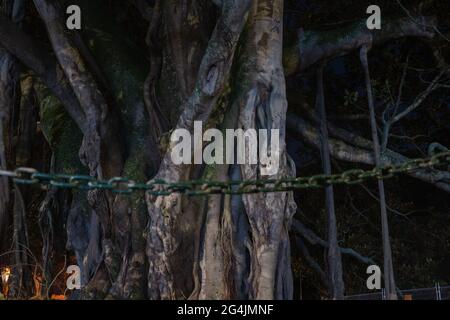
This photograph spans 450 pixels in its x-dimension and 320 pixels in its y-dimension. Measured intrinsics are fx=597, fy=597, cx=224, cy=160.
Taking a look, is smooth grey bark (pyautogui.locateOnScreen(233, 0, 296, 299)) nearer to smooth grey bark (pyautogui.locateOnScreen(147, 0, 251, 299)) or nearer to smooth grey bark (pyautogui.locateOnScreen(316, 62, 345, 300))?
smooth grey bark (pyautogui.locateOnScreen(147, 0, 251, 299))

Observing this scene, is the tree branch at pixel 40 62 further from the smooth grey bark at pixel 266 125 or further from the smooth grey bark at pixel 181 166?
the smooth grey bark at pixel 266 125

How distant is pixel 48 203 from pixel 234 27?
114 inches

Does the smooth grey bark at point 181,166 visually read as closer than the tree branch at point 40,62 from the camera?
Yes

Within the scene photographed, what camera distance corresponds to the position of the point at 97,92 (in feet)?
16.6

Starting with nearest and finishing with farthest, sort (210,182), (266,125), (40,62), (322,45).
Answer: (210,182)
(266,125)
(40,62)
(322,45)

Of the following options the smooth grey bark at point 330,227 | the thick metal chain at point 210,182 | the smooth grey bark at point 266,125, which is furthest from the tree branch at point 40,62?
the thick metal chain at point 210,182

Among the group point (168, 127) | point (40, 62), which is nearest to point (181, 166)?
point (168, 127)

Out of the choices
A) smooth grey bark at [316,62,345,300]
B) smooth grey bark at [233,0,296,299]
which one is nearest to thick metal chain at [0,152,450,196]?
smooth grey bark at [233,0,296,299]

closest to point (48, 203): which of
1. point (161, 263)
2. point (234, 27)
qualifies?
point (161, 263)

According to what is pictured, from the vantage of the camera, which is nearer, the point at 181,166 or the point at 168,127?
the point at 181,166

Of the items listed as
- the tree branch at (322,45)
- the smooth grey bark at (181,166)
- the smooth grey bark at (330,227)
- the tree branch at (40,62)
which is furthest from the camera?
the smooth grey bark at (330,227)

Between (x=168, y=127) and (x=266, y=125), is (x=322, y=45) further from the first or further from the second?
(x=168, y=127)

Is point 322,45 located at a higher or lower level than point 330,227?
higher

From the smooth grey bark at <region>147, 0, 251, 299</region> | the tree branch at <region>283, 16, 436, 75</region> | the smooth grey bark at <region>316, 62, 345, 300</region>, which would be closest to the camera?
the smooth grey bark at <region>147, 0, 251, 299</region>
